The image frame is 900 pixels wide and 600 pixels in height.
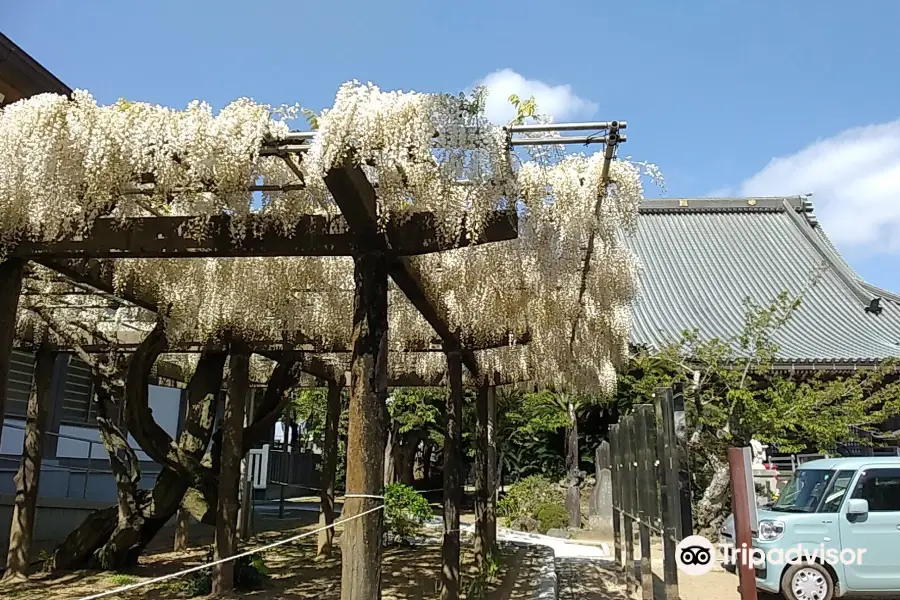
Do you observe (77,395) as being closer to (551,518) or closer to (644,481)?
(551,518)

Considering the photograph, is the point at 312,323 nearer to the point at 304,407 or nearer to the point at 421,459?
the point at 304,407

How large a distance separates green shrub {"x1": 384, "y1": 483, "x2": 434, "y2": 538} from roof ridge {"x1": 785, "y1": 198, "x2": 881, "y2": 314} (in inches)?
410

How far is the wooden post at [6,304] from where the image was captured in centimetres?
414

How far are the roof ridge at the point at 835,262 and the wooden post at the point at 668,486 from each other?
41.3 feet

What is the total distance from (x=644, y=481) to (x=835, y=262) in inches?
551

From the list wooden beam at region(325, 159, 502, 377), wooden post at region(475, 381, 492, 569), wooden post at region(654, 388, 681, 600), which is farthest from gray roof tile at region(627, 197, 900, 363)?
wooden beam at region(325, 159, 502, 377)

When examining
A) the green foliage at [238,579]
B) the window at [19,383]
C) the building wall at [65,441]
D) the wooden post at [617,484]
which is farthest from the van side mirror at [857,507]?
the window at [19,383]

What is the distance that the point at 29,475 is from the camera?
6.66 metres

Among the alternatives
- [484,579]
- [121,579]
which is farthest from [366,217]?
[121,579]

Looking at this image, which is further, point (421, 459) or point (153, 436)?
point (421, 459)

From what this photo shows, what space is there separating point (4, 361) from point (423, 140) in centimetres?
288

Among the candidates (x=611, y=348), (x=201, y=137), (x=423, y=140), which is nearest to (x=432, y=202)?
(x=423, y=140)

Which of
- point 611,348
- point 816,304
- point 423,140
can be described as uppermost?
point 816,304

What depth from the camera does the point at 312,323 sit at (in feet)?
20.2
